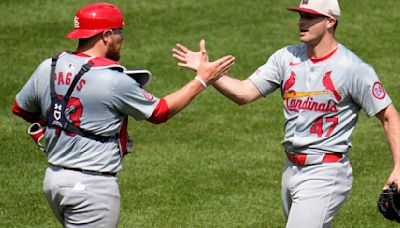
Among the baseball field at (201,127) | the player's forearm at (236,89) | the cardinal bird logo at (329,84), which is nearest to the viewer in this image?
the cardinal bird logo at (329,84)

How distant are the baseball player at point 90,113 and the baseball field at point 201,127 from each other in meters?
2.80

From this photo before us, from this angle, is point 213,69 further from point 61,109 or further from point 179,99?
point 61,109

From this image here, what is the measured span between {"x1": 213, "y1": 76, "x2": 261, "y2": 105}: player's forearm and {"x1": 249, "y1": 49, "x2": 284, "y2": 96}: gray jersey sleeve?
0.05 metres

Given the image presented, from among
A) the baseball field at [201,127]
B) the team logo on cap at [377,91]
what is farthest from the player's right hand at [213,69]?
the baseball field at [201,127]

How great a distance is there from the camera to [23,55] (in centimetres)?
1431

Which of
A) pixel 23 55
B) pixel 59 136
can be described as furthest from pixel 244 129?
pixel 59 136

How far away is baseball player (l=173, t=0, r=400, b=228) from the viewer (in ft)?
23.3

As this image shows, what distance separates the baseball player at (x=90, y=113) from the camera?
6.50 metres

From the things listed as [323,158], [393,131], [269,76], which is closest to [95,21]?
[269,76]

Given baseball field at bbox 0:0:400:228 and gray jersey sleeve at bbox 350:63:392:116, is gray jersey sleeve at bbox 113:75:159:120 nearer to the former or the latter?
gray jersey sleeve at bbox 350:63:392:116

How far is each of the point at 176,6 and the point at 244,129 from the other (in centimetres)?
469

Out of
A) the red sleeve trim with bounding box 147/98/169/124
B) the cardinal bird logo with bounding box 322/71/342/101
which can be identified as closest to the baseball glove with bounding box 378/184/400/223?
the cardinal bird logo with bounding box 322/71/342/101

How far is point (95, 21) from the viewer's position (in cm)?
664

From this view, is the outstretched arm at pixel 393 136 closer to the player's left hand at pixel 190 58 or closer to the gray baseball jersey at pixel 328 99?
the gray baseball jersey at pixel 328 99
